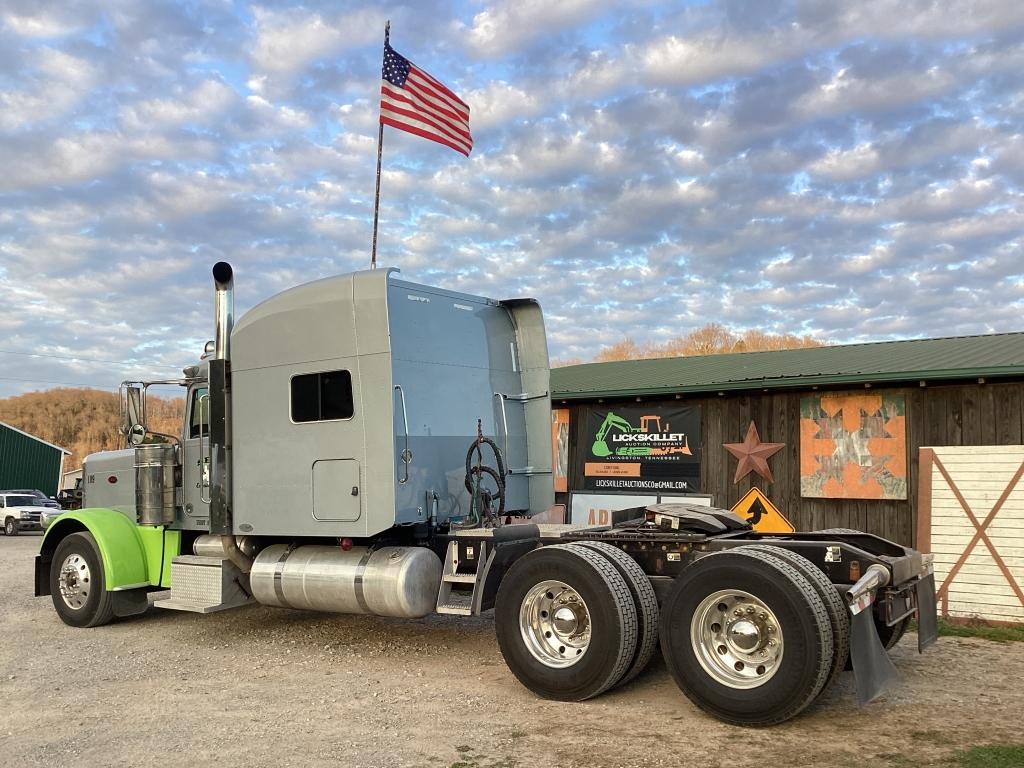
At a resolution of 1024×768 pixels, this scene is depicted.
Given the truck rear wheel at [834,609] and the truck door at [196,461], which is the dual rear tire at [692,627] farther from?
the truck door at [196,461]

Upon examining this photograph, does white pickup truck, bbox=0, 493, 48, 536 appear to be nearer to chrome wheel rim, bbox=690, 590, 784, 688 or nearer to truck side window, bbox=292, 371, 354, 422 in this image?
truck side window, bbox=292, 371, 354, 422

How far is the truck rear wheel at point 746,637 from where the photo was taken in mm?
5746

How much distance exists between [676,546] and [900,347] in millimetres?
9278

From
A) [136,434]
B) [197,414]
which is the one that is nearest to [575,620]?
[197,414]

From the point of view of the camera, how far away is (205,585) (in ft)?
30.3

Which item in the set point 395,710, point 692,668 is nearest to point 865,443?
point 692,668

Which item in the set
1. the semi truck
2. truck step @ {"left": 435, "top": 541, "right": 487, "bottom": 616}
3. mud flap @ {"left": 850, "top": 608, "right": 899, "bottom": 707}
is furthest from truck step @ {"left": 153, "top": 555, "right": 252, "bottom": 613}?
mud flap @ {"left": 850, "top": 608, "right": 899, "bottom": 707}

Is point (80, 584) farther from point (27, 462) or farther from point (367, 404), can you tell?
point (27, 462)

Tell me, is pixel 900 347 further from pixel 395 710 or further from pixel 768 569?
pixel 395 710

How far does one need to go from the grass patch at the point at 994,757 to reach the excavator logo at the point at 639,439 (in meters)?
8.03

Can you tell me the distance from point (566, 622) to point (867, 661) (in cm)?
219

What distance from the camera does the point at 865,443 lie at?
11617 millimetres

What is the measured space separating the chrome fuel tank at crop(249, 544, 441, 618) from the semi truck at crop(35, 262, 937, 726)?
0.07 ft

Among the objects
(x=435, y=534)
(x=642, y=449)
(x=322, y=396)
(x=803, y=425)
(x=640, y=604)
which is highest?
(x=322, y=396)
